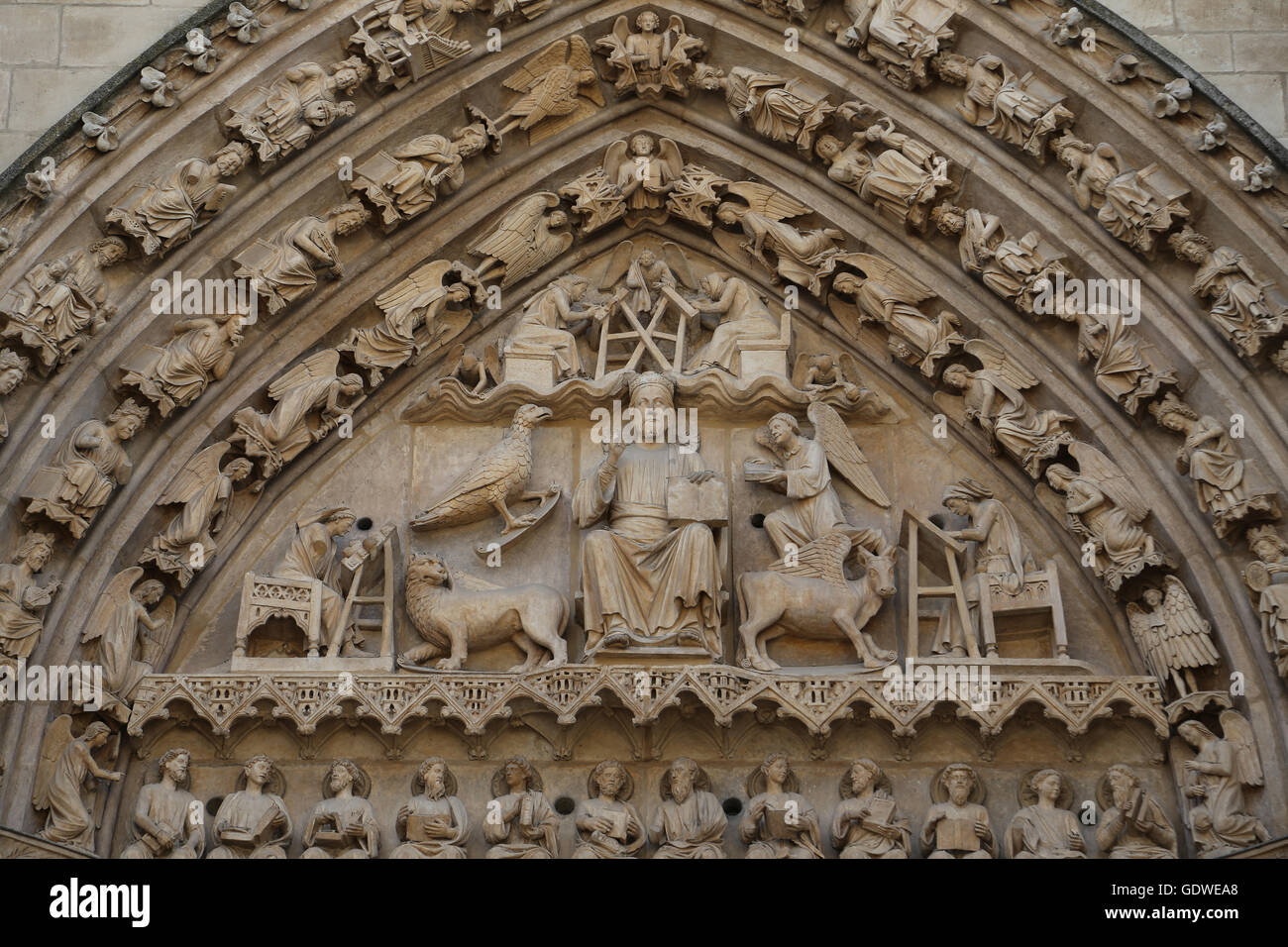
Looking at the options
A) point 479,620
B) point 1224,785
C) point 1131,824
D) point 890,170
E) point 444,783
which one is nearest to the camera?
point 1224,785

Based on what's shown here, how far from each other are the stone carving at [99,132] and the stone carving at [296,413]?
4.26 ft

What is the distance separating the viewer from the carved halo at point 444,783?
9.66 m

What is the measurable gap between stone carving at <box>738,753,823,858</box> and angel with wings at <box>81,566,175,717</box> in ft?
8.67

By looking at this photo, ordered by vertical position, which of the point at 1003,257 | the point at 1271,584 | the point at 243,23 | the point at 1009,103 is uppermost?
the point at 243,23

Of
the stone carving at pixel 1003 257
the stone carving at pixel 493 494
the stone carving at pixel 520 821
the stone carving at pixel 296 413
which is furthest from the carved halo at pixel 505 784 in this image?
the stone carving at pixel 1003 257

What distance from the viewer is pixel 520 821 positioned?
31.2 feet

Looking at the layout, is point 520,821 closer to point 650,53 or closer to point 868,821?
point 868,821

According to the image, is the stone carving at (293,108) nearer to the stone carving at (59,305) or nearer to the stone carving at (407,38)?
the stone carving at (407,38)

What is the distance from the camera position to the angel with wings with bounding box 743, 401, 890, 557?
1019 centimetres

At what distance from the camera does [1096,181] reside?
33.2ft

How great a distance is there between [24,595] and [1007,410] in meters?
4.36

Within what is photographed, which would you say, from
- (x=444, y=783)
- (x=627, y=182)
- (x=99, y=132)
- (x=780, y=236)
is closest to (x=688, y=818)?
(x=444, y=783)
